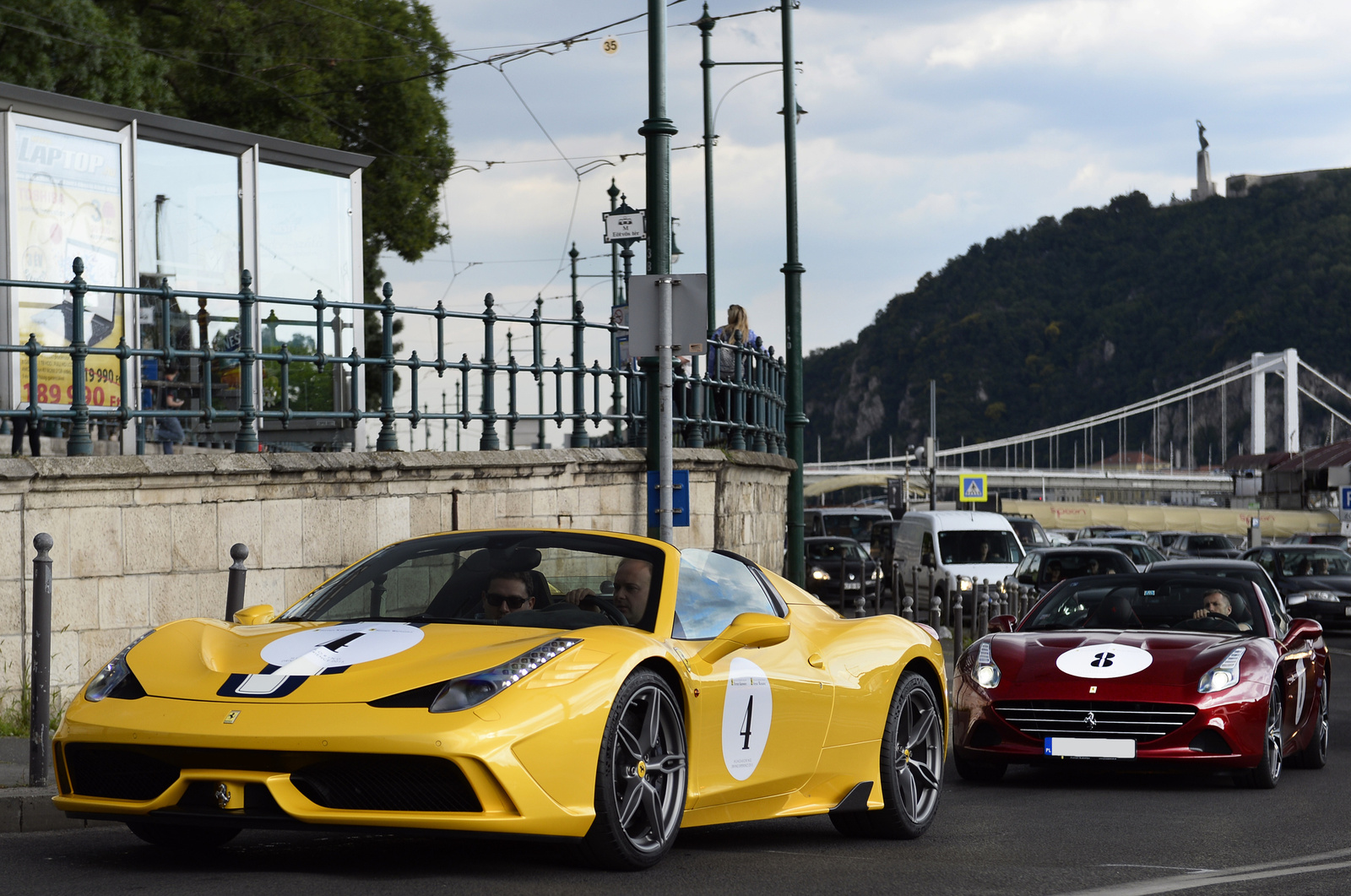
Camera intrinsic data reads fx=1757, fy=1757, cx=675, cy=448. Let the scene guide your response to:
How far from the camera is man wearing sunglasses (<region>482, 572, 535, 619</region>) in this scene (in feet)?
19.9

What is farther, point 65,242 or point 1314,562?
point 1314,562

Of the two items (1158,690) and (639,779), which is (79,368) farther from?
(1158,690)

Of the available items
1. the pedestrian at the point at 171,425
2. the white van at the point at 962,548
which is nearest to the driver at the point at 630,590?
the pedestrian at the point at 171,425

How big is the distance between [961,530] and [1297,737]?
60.2ft

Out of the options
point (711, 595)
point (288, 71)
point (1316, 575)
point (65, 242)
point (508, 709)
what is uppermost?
point (288, 71)

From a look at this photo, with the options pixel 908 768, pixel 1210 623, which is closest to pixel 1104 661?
pixel 1210 623

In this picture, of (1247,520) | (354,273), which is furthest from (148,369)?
(1247,520)

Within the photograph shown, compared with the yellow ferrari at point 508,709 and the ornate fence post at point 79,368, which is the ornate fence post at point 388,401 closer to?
the ornate fence post at point 79,368

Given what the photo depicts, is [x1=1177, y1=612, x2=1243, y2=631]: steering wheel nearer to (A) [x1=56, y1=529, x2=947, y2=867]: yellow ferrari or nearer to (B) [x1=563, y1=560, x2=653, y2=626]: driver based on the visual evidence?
(A) [x1=56, y1=529, x2=947, y2=867]: yellow ferrari

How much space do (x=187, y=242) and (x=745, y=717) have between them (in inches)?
436

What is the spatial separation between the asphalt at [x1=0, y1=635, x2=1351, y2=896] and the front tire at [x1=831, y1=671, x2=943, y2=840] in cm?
9

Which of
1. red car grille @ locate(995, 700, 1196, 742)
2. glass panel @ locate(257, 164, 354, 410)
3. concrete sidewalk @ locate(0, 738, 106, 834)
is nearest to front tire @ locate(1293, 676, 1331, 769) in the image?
red car grille @ locate(995, 700, 1196, 742)

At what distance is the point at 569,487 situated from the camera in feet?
48.8

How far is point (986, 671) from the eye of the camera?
9.55 meters
